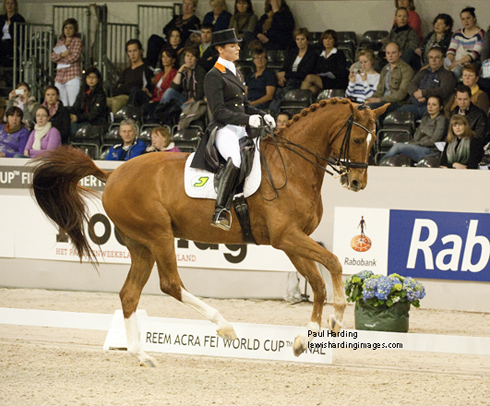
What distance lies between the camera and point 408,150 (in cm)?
796

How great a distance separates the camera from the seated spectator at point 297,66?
31.0 feet

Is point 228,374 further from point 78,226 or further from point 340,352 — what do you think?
point 78,226

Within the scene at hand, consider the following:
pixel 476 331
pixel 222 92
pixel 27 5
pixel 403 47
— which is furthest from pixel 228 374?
pixel 27 5

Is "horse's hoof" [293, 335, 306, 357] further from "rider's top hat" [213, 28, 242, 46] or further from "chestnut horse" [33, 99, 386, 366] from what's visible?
"rider's top hat" [213, 28, 242, 46]

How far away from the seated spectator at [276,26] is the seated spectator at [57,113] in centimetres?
318

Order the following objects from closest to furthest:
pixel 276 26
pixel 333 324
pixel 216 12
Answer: pixel 333 324 → pixel 276 26 → pixel 216 12

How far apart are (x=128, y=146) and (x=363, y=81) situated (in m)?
3.32

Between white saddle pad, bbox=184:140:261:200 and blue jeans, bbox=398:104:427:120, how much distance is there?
459 cm

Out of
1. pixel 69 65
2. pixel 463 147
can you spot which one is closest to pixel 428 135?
pixel 463 147

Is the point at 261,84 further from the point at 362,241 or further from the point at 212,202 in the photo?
the point at 212,202

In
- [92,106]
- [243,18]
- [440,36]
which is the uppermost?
[243,18]

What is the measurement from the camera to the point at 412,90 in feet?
28.7

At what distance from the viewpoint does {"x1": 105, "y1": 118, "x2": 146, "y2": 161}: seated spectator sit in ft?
26.2

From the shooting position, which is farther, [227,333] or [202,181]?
[202,181]
